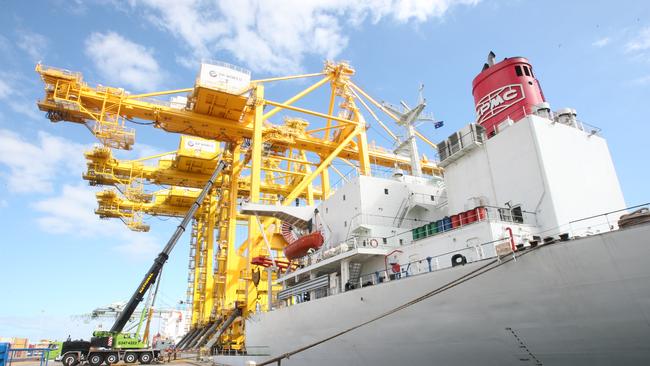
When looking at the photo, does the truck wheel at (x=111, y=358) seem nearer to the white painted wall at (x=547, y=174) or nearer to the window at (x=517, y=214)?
the white painted wall at (x=547, y=174)

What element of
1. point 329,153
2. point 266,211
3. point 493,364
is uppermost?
point 329,153

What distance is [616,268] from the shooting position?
23.7 ft

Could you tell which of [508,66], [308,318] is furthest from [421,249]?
[508,66]

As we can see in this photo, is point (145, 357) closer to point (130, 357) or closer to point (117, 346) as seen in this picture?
point (130, 357)

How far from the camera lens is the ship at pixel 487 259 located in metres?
7.49

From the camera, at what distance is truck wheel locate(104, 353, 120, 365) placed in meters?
19.5

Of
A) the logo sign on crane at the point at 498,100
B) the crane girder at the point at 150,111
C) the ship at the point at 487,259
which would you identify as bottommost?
the ship at the point at 487,259

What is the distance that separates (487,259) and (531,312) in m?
1.31

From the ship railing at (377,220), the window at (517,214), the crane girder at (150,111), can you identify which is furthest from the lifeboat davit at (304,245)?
the window at (517,214)

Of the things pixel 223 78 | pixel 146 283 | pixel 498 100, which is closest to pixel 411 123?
pixel 498 100

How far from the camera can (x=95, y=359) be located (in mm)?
19203

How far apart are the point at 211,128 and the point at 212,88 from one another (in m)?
2.98

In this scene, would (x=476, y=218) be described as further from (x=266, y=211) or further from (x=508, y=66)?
(x=266, y=211)

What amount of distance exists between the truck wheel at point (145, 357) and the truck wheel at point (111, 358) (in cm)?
113
